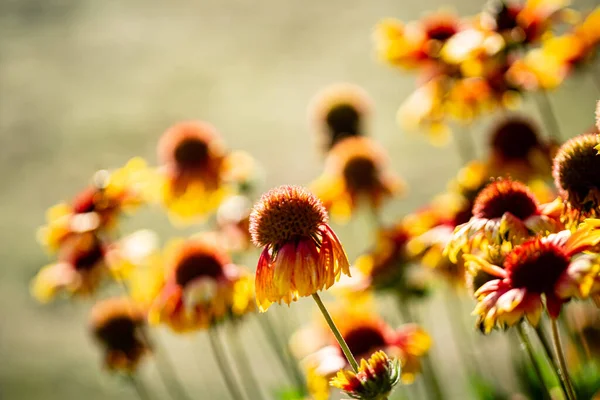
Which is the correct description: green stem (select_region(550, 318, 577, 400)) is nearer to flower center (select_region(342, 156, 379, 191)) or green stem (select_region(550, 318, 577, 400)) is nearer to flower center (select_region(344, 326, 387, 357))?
flower center (select_region(344, 326, 387, 357))

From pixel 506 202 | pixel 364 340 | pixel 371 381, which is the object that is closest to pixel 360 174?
pixel 364 340

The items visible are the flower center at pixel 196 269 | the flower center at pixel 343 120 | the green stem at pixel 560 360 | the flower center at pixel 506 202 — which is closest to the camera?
the green stem at pixel 560 360

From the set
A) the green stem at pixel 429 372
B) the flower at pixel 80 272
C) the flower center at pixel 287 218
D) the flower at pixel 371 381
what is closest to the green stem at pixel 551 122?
the green stem at pixel 429 372

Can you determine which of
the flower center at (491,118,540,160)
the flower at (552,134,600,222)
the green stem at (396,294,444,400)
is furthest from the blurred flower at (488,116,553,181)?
the flower at (552,134,600,222)

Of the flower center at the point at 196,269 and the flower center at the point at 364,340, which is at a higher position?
the flower center at the point at 196,269

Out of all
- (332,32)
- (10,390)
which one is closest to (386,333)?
(10,390)

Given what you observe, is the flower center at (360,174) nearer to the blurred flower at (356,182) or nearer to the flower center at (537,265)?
the blurred flower at (356,182)
